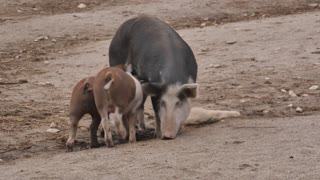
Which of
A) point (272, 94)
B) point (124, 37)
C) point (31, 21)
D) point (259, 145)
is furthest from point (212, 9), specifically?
point (259, 145)

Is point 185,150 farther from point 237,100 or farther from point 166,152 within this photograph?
point 237,100

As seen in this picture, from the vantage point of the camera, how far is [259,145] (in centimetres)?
638

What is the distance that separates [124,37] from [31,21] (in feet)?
27.6

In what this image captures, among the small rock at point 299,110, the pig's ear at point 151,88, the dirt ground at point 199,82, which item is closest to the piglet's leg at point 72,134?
the dirt ground at point 199,82

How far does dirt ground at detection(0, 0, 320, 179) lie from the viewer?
233 inches

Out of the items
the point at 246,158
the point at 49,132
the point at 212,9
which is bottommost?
the point at 212,9

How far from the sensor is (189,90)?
23.9 ft

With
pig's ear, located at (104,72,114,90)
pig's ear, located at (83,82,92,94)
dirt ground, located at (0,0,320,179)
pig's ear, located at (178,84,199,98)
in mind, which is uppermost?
Answer: pig's ear, located at (104,72,114,90)

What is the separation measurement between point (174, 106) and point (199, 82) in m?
3.06

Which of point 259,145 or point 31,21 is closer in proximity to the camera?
point 259,145

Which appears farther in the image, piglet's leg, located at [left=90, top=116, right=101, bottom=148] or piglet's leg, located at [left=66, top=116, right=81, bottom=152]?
piglet's leg, located at [left=90, top=116, right=101, bottom=148]

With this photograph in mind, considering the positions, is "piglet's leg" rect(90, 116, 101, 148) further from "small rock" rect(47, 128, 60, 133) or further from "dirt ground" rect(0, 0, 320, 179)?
"small rock" rect(47, 128, 60, 133)

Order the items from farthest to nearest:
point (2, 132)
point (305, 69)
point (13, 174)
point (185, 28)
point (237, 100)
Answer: point (185, 28) → point (305, 69) → point (237, 100) → point (2, 132) → point (13, 174)

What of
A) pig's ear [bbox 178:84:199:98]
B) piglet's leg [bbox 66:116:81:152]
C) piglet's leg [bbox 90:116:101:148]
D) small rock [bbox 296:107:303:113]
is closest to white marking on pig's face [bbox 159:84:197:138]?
pig's ear [bbox 178:84:199:98]
